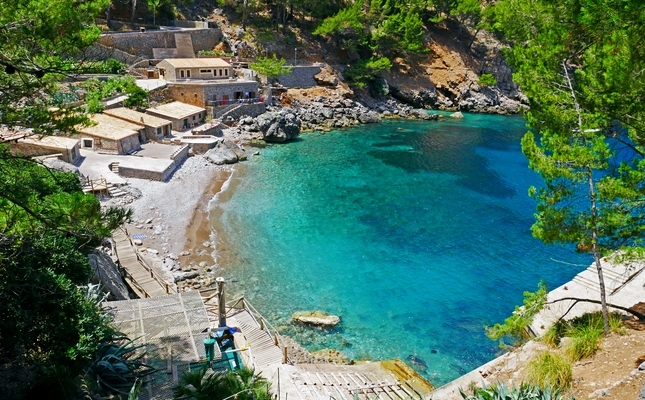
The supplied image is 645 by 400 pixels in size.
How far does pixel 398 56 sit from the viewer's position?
70.8m

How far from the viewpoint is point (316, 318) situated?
20.9 meters

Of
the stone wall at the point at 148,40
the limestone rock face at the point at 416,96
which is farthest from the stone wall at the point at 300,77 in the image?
the limestone rock face at the point at 416,96

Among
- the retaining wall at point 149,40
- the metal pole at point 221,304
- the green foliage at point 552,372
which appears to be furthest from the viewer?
the retaining wall at point 149,40

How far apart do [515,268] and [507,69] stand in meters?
56.5

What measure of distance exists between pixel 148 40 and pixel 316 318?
44.8 m

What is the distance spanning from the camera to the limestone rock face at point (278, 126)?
4722 centimetres

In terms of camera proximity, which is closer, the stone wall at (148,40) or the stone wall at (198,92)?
the stone wall at (198,92)

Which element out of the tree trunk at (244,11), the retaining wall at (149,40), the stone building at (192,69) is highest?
the tree trunk at (244,11)

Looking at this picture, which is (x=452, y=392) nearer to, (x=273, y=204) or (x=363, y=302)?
(x=363, y=302)

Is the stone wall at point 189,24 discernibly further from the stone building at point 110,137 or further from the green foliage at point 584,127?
the green foliage at point 584,127

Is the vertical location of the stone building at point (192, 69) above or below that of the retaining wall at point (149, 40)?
below

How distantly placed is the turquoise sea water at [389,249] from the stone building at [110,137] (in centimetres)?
868

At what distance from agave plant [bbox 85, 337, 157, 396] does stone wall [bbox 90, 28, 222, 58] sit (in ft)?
140

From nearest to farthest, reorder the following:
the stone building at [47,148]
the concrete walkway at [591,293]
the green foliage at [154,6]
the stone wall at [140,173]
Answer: the concrete walkway at [591,293], the stone building at [47,148], the stone wall at [140,173], the green foliage at [154,6]
